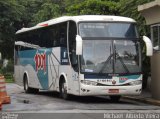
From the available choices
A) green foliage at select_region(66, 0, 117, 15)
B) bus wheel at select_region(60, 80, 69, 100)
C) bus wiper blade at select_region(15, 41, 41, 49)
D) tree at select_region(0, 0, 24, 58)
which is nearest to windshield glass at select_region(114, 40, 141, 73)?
bus wheel at select_region(60, 80, 69, 100)

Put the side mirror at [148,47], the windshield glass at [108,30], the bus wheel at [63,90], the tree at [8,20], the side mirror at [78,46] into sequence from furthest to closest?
1. the tree at [8,20]
2. the bus wheel at [63,90]
3. the side mirror at [148,47]
4. the windshield glass at [108,30]
5. the side mirror at [78,46]

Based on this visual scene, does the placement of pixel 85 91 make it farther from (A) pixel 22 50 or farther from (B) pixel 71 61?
(A) pixel 22 50

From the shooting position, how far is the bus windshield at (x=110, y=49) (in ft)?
64.4

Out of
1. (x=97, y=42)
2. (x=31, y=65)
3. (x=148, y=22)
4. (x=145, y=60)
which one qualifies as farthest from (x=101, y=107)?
(x=31, y=65)

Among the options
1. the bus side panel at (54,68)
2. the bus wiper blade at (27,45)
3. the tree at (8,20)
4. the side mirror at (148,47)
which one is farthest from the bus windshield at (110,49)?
the tree at (8,20)

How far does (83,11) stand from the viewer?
102ft

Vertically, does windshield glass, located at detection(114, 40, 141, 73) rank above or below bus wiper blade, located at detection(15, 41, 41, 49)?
below

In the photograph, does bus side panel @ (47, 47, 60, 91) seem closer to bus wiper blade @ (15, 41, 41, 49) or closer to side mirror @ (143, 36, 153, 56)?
bus wiper blade @ (15, 41, 41, 49)

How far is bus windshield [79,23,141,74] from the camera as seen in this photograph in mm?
19641

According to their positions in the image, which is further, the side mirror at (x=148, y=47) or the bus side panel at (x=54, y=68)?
the bus side panel at (x=54, y=68)

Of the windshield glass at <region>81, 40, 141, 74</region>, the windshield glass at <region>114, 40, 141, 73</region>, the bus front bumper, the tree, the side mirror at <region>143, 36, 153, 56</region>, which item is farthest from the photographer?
the tree

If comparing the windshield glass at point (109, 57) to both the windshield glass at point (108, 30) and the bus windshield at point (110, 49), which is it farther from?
the windshield glass at point (108, 30)

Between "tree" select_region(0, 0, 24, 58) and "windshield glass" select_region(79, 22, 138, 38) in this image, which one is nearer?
"windshield glass" select_region(79, 22, 138, 38)

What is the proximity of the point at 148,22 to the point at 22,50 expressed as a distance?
942 cm
